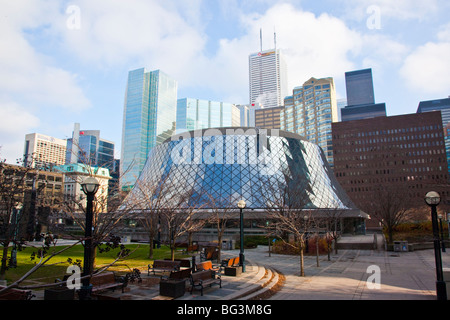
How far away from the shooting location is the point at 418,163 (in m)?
121

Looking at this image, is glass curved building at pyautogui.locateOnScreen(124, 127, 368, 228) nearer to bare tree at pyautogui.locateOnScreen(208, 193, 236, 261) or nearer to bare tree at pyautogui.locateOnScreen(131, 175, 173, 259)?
bare tree at pyautogui.locateOnScreen(208, 193, 236, 261)

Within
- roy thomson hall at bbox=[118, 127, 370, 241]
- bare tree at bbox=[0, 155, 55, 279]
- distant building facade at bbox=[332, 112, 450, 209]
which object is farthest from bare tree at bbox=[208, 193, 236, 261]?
distant building facade at bbox=[332, 112, 450, 209]

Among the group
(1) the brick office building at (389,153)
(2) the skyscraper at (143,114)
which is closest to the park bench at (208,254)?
(1) the brick office building at (389,153)

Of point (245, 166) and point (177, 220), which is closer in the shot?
point (177, 220)

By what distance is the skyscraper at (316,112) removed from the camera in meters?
165

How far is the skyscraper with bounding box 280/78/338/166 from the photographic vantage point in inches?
6511

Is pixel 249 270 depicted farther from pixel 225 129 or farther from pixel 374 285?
pixel 225 129

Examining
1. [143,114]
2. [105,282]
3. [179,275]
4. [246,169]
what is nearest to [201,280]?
[179,275]

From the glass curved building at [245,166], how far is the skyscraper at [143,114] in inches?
4524

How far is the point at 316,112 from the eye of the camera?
170875mm

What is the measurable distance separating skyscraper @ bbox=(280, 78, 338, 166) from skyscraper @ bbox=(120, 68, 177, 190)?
78627 mm

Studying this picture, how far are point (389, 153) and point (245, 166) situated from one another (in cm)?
9329
